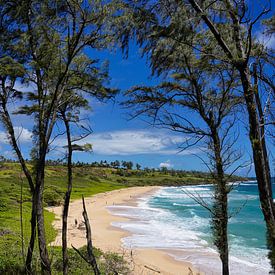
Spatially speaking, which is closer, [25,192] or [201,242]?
[201,242]

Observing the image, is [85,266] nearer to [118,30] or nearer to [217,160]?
[217,160]

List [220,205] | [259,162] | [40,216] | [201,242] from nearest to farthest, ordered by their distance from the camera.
A: [259,162] → [40,216] → [220,205] → [201,242]

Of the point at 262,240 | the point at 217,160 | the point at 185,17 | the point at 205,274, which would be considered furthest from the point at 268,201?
the point at 262,240

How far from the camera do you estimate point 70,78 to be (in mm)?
8578

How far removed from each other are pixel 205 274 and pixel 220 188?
31.5 ft

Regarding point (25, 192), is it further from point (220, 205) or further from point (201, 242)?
point (220, 205)

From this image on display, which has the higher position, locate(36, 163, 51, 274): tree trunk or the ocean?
locate(36, 163, 51, 274): tree trunk

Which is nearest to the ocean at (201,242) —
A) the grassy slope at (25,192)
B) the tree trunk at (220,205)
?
the tree trunk at (220,205)

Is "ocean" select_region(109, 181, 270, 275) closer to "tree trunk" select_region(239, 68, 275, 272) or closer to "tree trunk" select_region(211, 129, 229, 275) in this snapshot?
"tree trunk" select_region(211, 129, 229, 275)

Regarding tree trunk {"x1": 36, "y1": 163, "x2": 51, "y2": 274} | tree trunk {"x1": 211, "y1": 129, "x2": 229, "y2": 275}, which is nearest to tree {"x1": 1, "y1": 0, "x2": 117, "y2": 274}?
tree trunk {"x1": 36, "y1": 163, "x2": 51, "y2": 274}

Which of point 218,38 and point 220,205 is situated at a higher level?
point 218,38

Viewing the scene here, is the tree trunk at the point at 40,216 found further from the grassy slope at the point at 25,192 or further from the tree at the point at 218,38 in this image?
the tree at the point at 218,38

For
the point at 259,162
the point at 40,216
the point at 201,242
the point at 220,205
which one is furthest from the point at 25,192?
the point at 259,162

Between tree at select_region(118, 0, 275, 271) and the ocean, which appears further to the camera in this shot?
the ocean
